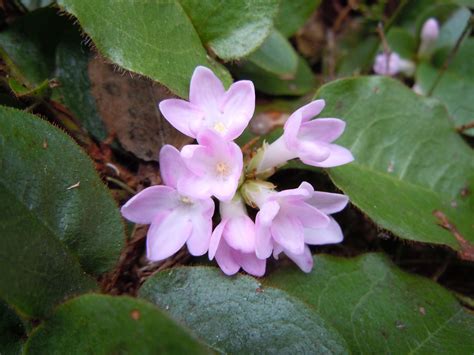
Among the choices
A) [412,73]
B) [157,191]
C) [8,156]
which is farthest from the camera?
[412,73]

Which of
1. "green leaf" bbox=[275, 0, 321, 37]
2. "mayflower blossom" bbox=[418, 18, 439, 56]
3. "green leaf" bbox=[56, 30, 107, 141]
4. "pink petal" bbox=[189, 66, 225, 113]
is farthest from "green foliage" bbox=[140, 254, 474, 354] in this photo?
"mayflower blossom" bbox=[418, 18, 439, 56]

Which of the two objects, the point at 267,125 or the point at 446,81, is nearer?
the point at 267,125

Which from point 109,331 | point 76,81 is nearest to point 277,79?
point 76,81

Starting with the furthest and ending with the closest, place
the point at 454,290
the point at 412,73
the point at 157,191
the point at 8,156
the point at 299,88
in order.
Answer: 1. the point at 412,73
2. the point at 299,88
3. the point at 454,290
4. the point at 157,191
5. the point at 8,156

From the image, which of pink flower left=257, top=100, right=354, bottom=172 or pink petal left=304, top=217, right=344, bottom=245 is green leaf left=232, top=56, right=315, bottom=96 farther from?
pink petal left=304, top=217, right=344, bottom=245

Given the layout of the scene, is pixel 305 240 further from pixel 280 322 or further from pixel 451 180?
pixel 451 180

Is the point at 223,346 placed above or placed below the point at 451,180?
below

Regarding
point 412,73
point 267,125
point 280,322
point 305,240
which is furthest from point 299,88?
point 280,322

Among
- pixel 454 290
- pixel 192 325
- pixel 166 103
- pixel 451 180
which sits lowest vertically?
pixel 454 290
